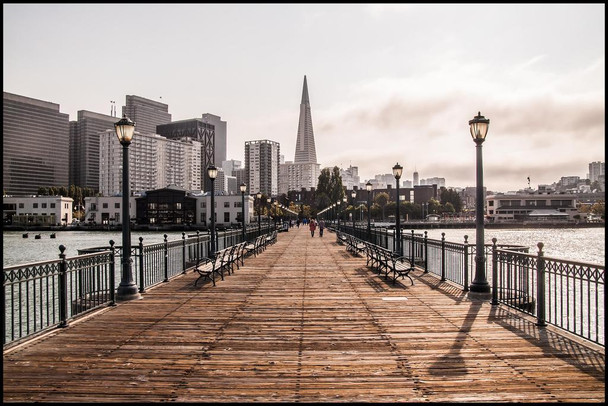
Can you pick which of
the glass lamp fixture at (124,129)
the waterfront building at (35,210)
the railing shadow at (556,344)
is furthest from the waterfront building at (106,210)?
the railing shadow at (556,344)

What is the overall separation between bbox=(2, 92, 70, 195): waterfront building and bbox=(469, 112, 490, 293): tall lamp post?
6869 inches

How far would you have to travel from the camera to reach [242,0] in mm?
4422

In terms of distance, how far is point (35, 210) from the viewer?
5231 inches

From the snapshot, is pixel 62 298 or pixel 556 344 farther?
pixel 62 298

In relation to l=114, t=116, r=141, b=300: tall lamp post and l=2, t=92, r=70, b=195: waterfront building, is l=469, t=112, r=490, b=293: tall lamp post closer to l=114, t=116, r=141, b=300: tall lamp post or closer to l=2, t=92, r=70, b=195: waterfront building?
A: l=114, t=116, r=141, b=300: tall lamp post

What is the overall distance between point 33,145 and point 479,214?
649 feet

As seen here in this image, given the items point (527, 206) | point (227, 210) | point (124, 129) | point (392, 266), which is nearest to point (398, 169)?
point (392, 266)

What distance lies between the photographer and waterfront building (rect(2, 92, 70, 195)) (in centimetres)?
15900

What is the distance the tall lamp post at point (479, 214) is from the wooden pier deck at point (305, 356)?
2.32 feet

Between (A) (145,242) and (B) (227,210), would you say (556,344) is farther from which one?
(B) (227,210)

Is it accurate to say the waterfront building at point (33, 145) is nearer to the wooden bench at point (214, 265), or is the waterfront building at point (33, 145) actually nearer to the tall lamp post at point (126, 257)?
the wooden bench at point (214, 265)

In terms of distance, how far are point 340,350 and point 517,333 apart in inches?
128

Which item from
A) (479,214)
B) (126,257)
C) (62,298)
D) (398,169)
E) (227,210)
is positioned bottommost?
(62,298)

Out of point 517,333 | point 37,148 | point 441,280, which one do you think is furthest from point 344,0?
point 37,148
